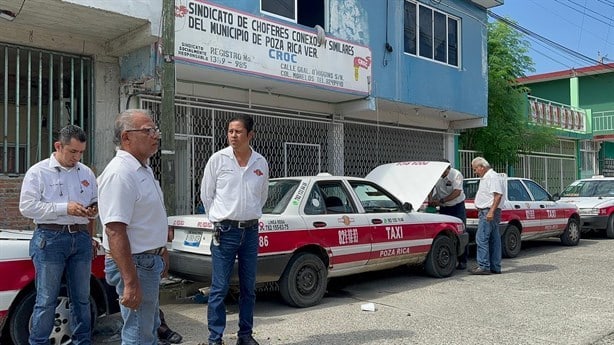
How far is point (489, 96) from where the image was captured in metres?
16.3

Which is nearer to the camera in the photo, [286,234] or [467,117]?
[286,234]

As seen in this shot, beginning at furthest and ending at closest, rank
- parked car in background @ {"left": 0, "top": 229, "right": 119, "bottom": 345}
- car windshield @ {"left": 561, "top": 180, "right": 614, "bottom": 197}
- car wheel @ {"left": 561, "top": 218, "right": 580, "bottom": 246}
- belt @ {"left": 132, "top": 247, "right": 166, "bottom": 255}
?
car windshield @ {"left": 561, "top": 180, "right": 614, "bottom": 197} < car wheel @ {"left": 561, "top": 218, "right": 580, "bottom": 246} < parked car in background @ {"left": 0, "top": 229, "right": 119, "bottom": 345} < belt @ {"left": 132, "top": 247, "right": 166, "bottom": 255}

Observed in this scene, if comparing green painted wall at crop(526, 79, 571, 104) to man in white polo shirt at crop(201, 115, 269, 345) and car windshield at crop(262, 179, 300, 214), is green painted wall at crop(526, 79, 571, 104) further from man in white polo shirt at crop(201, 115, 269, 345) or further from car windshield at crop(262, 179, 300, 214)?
man in white polo shirt at crop(201, 115, 269, 345)

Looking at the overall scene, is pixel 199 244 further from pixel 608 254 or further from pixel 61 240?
pixel 608 254

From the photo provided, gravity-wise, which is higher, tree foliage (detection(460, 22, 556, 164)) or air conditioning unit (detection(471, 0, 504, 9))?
air conditioning unit (detection(471, 0, 504, 9))

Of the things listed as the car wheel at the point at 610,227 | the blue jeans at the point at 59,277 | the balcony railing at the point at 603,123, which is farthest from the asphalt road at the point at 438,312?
the balcony railing at the point at 603,123

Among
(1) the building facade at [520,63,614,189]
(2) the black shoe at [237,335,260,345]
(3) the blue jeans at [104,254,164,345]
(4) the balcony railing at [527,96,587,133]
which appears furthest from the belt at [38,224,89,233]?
(1) the building facade at [520,63,614,189]

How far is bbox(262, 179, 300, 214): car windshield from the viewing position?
6457 mm

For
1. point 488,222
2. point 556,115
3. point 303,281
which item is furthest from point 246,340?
point 556,115

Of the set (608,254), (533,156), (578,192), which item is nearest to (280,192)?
(608,254)

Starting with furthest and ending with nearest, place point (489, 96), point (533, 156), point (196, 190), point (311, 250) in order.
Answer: point (533, 156), point (489, 96), point (196, 190), point (311, 250)

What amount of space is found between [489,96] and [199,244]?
41.1 feet

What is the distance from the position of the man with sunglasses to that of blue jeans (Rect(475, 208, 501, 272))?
5.84 m

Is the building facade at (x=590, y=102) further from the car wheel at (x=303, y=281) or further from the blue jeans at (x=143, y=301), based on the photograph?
the blue jeans at (x=143, y=301)
